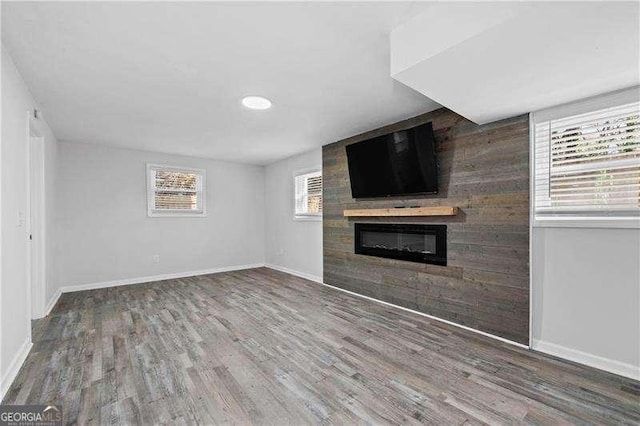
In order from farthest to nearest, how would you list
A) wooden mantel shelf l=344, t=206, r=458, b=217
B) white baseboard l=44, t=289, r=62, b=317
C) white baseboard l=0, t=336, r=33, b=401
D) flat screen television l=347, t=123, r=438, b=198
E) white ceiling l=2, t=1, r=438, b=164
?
1. white baseboard l=44, t=289, r=62, b=317
2. flat screen television l=347, t=123, r=438, b=198
3. wooden mantel shelf l=344, t=206, r=458, b=217
4. white baseboard l=0, t=336, r=33, b=401
5. white ceiling l=2, t=1, r=438, b=164

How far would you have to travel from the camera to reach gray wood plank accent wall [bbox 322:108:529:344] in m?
2.61

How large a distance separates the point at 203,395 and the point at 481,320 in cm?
260

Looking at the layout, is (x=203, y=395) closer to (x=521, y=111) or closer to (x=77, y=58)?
(x=77, y=58)

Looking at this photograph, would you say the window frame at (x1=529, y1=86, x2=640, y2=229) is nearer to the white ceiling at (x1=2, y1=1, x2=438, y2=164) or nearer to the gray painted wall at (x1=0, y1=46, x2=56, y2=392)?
the white ceiling at (x1=2, y1=1, x2=438, y2=164)

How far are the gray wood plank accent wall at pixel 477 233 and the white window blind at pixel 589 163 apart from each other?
0.15 metres

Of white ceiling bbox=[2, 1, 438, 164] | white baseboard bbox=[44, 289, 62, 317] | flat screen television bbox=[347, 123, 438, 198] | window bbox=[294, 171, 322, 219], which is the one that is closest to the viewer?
white ceiling bbox=[2, 1, 438, 164]

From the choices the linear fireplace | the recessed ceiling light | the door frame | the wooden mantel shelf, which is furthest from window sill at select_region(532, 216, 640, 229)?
the door frame

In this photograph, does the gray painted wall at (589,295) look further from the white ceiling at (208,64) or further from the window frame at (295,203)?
→ the window frame at (295,203)

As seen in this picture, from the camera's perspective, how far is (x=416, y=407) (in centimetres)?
175

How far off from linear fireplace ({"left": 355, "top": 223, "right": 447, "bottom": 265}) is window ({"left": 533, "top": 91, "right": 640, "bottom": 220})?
981 millimetres

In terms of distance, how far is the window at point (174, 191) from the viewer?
522 cm

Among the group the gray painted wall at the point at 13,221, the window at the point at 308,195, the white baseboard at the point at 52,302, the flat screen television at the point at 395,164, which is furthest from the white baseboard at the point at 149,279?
the flat screen television at the point at 395,164

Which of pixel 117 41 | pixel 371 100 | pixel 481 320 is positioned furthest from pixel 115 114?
pixel 481 320

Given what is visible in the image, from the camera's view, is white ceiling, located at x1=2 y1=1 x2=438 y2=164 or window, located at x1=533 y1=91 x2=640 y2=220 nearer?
white ceiling, located at x1=2 y1=1 x2=438 y2=164
